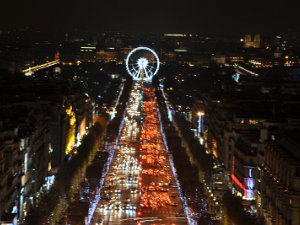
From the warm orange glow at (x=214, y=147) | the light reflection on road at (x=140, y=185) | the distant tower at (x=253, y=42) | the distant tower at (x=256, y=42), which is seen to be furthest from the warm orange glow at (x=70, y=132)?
the distant tower at (x=256, y=42)

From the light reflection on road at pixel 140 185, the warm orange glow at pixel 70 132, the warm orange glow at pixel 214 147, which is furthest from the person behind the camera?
the warm orange glow at pixel 214 147

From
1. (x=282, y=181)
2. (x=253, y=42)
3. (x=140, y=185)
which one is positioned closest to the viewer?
(x=282, y=181)

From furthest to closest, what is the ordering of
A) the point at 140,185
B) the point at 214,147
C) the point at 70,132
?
1. the point at 214,147
2. the point at 70,132
3. the point at 140,185

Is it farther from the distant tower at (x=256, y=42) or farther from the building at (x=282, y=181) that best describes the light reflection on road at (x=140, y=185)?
the distant tower at (x=256, y=42)

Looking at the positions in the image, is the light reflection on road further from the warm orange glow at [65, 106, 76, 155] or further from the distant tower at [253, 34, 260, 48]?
the distant tower at [253, 34, 260, 48]

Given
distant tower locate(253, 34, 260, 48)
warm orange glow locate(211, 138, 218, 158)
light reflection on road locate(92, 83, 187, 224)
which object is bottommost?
light reflection on road locate(92, 83, 187, 224)

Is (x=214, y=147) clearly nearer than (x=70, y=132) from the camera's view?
No

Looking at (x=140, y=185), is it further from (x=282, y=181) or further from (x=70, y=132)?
(x=282, y=181)

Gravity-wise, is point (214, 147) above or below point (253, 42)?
below

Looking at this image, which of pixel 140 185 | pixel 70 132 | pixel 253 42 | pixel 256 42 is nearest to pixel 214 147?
pixel 70 132

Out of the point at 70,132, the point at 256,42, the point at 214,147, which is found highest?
the point at 256,42

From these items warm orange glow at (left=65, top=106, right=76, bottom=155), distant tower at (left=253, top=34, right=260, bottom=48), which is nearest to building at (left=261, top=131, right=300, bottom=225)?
warm orange glow at (left=65, top=106, right=76, bottom=155)

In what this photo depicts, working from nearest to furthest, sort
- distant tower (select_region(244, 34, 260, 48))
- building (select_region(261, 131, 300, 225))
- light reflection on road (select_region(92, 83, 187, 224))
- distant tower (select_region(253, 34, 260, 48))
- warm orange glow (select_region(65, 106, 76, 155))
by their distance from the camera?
building (select_region(261, 131, 300, 225))
light reflection on road (select_region(92, 83, 187, 224))
warm orange glow (select_region(65, 106, 76, 155))
distant tower (select_region(253, 34, 260, 48))
distant tower (select_region(244, 34, 260, 48))
